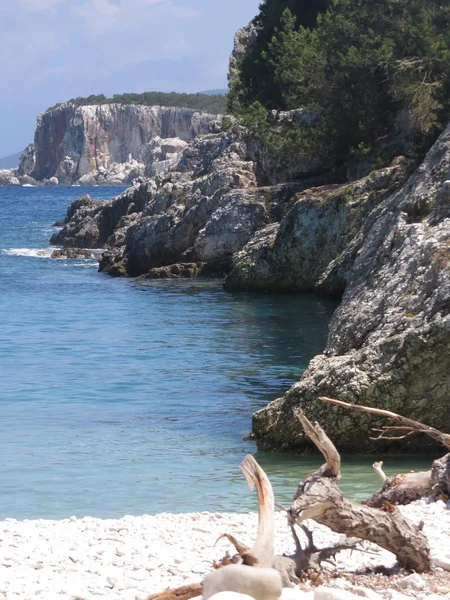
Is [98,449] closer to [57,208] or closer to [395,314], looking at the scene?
[395,314]

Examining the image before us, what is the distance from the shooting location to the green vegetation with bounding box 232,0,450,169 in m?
31.1

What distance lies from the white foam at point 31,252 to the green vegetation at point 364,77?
13664 mm

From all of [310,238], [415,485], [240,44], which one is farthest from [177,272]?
[240,44]

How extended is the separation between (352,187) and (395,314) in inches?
710

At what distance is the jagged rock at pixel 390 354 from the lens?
12.3 meters

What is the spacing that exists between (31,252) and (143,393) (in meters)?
37.0

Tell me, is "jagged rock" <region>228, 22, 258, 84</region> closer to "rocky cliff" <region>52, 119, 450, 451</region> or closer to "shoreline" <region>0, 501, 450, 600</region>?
"rocky cliff" <region>52, 119, 450, 451</region>

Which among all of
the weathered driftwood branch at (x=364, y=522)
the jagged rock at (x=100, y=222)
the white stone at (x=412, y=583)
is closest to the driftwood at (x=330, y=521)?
the weathered driftwood branch at (x=364, y=522)

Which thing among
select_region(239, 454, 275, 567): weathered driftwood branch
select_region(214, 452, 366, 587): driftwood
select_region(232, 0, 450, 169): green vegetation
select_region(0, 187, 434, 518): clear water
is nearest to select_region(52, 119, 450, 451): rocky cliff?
select_region(0, 187, 434, 518): clear water

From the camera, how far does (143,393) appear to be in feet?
57.2

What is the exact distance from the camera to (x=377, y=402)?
40.4ft

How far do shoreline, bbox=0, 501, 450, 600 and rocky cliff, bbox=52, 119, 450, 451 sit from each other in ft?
11.2

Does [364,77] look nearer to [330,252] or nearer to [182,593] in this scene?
[330,252]

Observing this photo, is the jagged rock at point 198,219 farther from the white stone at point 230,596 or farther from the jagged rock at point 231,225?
the white stone at point 230,596
